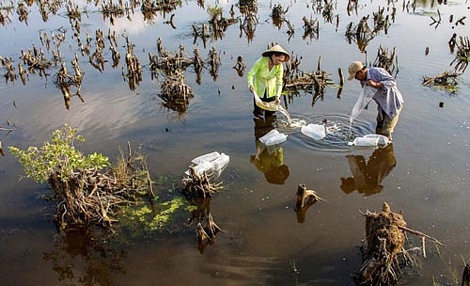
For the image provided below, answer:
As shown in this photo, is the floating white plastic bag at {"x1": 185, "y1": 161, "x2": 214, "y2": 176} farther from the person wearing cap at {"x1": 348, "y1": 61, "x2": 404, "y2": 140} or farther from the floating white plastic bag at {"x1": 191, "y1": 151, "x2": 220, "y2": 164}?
the person wearing cap at {"x1": 348, "y1": 61, "x2": 404, "y2": 140}

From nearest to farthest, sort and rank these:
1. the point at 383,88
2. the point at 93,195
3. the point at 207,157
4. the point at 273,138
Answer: the point at 93,195
the point at 383,88
the point at 207,157
the point at 273,138

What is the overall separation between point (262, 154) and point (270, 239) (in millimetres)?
2259

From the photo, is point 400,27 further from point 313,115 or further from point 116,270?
point 116,270

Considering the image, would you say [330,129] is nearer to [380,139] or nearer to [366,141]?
[366,141]

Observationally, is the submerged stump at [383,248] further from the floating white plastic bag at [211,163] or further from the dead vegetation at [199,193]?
the floating white plastic bag at [211,163]

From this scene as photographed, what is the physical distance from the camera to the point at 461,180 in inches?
245

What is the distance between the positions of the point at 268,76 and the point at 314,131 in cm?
131

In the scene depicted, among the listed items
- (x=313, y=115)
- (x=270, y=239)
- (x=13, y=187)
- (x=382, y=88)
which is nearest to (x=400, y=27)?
(x=313, y=115)

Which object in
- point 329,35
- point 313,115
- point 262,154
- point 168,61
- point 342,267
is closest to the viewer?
point 342,267

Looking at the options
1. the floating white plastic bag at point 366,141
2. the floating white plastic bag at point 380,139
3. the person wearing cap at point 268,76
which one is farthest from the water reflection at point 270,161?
the floating white plastic bag at point 380,139

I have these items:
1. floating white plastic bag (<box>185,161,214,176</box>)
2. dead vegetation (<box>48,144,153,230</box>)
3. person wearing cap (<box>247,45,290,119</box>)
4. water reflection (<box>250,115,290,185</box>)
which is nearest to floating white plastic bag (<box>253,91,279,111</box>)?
person wearing cap (<box>247,45,290,119</box>)

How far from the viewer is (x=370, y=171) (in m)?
6.71

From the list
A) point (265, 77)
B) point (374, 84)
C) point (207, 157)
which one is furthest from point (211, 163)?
point (374, 84)

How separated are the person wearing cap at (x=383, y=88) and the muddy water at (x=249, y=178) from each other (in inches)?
21.7
